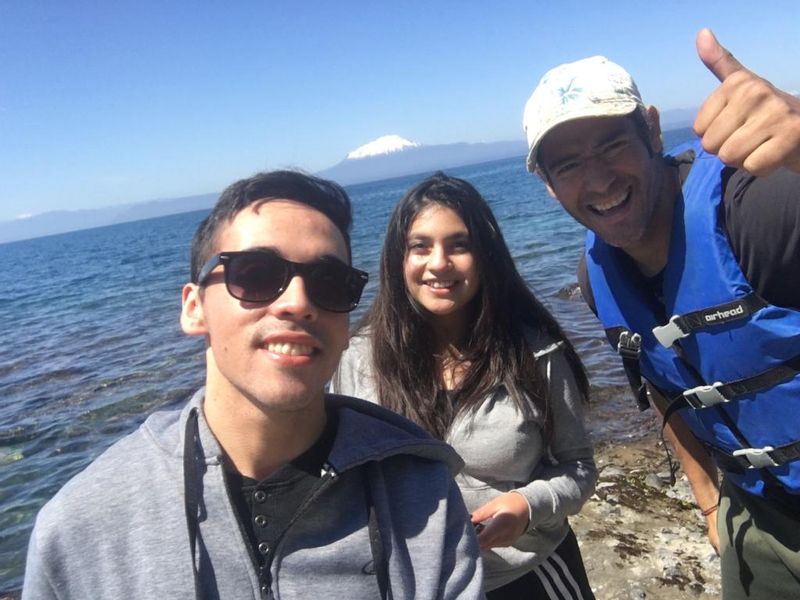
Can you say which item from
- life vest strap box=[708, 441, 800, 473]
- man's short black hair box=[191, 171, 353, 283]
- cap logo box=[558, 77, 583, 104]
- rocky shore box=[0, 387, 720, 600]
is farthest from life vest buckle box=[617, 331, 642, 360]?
rocky shore box=[0, 387, 720, 600]

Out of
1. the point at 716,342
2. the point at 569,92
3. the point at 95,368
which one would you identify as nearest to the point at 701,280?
the point at 716,342

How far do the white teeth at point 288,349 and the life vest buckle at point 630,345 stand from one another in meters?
2.10

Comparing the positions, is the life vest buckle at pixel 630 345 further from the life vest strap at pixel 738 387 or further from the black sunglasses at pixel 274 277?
A: the black sunglasses at pixel 274 277

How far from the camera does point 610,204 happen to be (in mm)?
2938

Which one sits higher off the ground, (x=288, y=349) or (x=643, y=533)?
(x=288, y=349)

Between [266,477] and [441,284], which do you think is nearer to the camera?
[266,477]

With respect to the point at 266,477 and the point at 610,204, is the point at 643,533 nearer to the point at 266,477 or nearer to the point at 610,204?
the point at 610,204

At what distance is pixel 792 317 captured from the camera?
2.55 meters

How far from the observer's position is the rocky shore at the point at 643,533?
457 centimetres

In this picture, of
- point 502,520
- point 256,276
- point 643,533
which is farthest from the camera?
point 643,533

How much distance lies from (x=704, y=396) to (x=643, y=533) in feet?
9.55

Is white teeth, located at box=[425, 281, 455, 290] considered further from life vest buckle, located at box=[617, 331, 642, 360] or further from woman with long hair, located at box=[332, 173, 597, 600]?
life vest buckle, located at box=[617, 331, 642, 360]

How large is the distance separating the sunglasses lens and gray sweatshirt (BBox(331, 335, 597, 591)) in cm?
155

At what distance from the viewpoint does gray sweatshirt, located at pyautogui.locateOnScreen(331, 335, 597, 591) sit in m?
2.94
